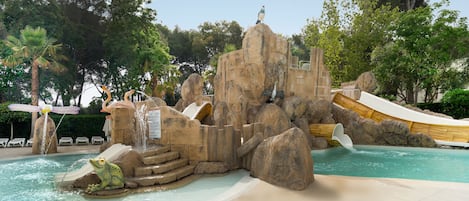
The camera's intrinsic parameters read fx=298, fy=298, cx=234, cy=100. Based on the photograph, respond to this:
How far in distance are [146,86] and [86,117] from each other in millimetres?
6325

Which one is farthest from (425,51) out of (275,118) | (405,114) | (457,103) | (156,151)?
(156,151)

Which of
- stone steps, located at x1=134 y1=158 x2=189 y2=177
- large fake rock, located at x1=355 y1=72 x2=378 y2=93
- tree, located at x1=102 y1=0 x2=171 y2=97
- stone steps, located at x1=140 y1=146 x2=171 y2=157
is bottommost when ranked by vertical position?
stone steps, located at x1=134 y1=158 x2=189 y2=177

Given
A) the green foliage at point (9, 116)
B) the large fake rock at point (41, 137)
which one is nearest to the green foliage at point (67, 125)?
the green foliage at point (9, 116)

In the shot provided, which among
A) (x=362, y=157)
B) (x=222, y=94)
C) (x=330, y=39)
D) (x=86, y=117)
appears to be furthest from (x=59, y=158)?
(x=330, y=39)

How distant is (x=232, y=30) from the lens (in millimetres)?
35969

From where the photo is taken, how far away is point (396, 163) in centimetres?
1042

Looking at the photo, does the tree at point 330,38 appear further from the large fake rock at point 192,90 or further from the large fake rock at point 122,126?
the large fake rock at point 122,126

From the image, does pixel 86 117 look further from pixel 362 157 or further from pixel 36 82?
pixel 362 157

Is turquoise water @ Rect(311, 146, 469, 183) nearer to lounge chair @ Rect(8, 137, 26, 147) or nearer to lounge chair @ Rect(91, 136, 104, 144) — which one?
lounge chair @ Rect(91, 136, 104, 144)

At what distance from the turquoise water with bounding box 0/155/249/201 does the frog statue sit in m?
0.38

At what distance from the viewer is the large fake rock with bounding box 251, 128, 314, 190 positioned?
618 centimetres

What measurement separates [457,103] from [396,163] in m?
13.8

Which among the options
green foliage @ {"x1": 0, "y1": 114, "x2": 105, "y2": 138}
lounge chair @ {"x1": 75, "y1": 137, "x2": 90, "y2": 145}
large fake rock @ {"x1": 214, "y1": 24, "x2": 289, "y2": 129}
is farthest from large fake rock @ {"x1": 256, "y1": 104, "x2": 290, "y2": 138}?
green foliage @ {"x1": 0, "y1": 114, "x2": 105, "y2": 138}

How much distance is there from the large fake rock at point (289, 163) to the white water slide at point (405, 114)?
1243 centimetres
